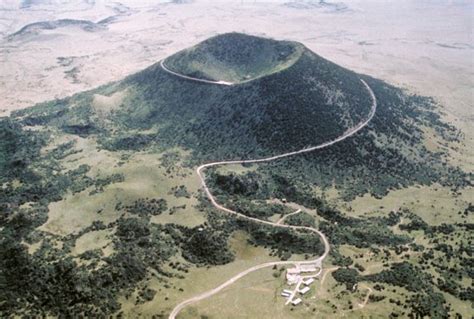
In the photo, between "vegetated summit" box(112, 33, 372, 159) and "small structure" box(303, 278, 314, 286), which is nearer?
"small structure" box(303, 278, 314, 286)

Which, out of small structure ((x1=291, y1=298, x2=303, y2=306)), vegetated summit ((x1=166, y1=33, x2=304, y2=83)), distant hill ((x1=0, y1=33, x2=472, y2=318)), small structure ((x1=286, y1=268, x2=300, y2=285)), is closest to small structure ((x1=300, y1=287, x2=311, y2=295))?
small structure ((x1=291, y1=298, x2=303, y2=306))

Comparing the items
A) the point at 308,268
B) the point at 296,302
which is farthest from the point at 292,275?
the point at 296,302

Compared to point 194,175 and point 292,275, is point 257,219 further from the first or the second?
point 194,175

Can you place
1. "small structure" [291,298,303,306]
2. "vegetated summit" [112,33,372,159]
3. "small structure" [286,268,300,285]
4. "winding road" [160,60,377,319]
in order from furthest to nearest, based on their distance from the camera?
"vegetated summit" [112,33,372,159]
"small structure" [286,268,300,285]
"winding road" [160,60,377,319]
"small structure" [291,298,303,306]

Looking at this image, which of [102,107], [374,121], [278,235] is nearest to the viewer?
[278,235]

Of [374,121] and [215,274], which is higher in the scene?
[374,121]

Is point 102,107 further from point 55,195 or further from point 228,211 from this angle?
point 228,211

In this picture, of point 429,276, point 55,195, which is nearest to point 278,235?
point 429,276

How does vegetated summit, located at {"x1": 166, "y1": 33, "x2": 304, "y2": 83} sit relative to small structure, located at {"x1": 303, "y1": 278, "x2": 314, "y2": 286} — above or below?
above

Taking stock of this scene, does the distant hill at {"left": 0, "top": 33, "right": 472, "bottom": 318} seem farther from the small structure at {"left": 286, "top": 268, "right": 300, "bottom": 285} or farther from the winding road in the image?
the small structure at {"left": 286, "top": 268, "right": 300, "bottom": 285}
